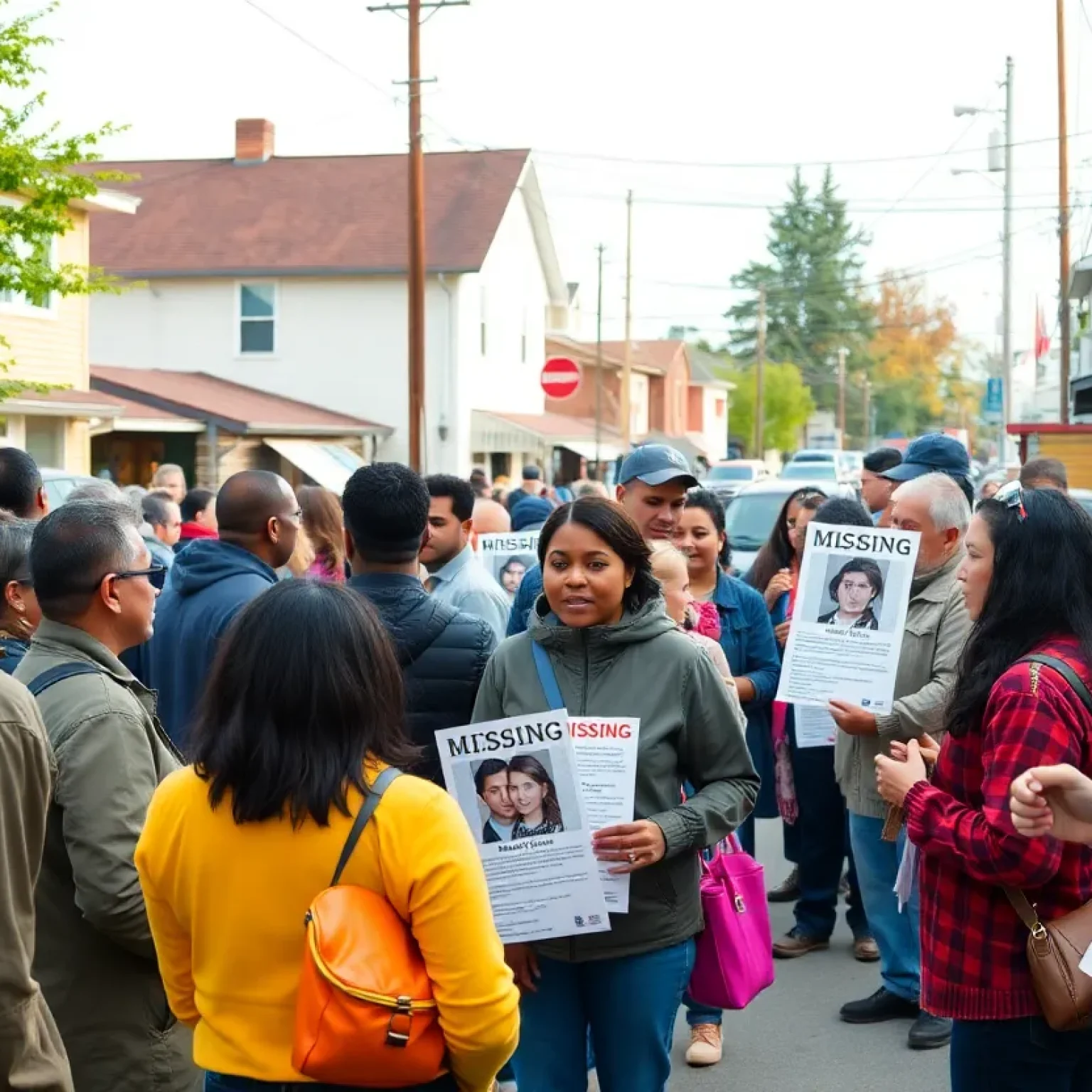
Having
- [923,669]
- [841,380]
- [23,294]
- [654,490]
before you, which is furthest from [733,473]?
[841,380]

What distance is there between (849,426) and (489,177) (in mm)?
90844

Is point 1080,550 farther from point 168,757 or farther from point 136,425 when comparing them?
point 136,425

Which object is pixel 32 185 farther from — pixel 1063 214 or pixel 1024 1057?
pixel 1063 214

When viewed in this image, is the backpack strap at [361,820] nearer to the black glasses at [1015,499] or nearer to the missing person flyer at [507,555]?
the black glasses at [1015,499]

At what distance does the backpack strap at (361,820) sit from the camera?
2.70m

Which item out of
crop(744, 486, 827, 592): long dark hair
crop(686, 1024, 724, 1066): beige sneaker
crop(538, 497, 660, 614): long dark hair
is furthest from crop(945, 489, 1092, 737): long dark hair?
crop(744, 486, 827, 592): long dark hair

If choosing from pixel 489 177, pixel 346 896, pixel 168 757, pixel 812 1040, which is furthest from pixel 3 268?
pixel 489 177

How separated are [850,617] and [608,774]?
6.55 ft

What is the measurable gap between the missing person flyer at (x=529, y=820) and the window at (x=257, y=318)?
113 feet

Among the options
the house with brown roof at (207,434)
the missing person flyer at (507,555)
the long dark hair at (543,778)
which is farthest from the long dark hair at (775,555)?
the house with brown roof at (207,434)

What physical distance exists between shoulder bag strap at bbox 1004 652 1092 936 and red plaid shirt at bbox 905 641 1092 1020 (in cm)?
2

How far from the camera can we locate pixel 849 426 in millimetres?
125625

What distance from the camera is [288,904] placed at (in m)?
2.75

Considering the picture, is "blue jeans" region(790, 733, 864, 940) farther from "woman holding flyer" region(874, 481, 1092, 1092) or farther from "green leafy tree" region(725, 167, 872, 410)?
"green leafy tree" region(725, 167, 872, 410)
